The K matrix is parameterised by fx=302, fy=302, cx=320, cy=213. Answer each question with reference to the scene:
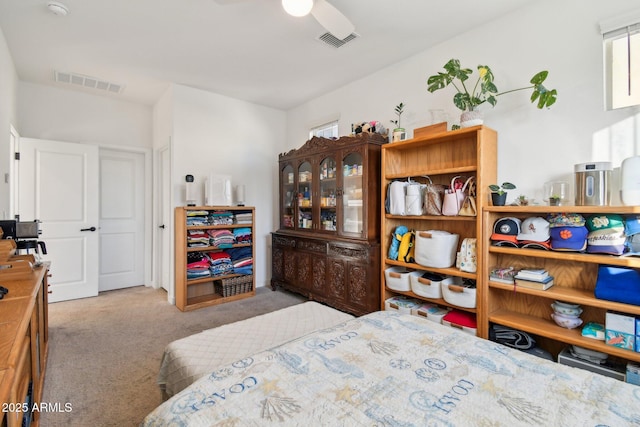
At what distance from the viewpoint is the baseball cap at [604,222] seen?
178 cm

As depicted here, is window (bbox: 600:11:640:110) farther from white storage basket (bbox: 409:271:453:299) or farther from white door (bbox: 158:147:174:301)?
white door (bbox: 158:147:174:301)

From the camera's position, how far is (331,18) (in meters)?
2.00

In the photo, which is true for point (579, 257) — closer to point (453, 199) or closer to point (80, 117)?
point (453, 199)

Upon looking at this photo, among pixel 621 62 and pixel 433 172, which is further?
pixel 433 172

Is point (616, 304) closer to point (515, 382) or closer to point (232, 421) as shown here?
point (515, 382)

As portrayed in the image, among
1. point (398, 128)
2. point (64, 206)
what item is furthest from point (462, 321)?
point (64, 206)

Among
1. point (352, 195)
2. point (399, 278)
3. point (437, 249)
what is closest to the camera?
point (437, 249)

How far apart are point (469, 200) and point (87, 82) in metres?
4.50

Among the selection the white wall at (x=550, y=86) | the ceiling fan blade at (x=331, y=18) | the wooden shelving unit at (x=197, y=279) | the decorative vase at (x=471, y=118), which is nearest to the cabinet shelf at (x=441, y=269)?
the white wall at (x=550, y=86)

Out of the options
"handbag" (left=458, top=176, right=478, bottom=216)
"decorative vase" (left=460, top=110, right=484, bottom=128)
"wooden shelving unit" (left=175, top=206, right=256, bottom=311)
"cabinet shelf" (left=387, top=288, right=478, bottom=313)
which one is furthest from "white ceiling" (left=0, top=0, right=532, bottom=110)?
"cabinet shelf" (left=387, top=288, right=478, bottom=313)

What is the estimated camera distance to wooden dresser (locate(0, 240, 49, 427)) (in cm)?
85

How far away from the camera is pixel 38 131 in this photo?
12.4ft

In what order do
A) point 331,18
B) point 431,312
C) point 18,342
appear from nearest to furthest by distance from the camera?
point 18,342
point 331,18
point 431,312

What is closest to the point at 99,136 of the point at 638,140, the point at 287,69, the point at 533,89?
the point at 287,69
